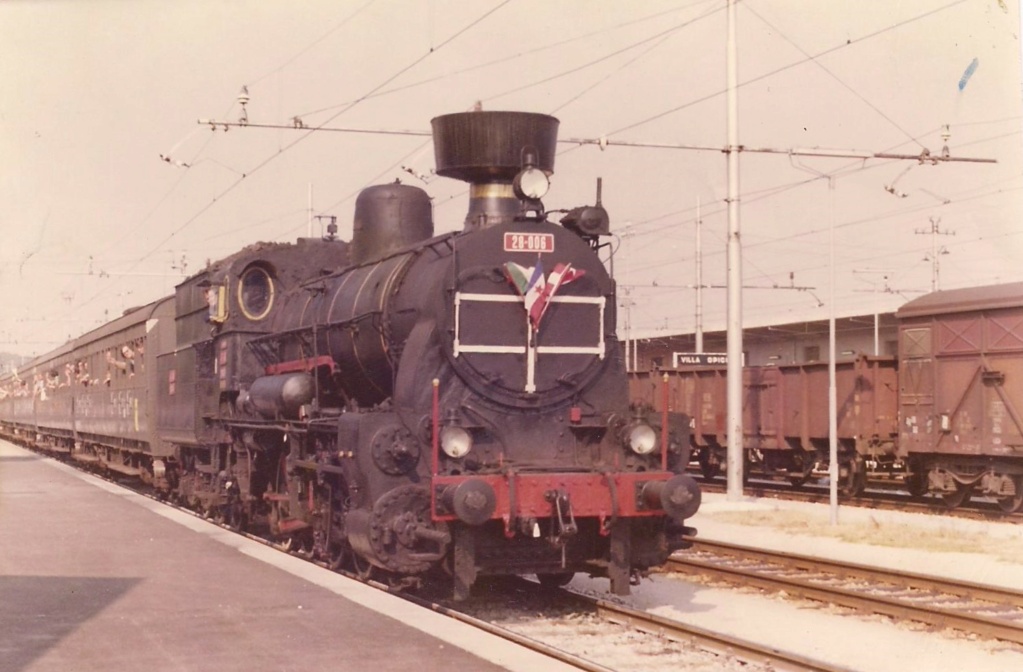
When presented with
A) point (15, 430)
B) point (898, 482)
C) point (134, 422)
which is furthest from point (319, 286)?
point (15, 430)

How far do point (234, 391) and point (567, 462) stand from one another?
6.60 metres

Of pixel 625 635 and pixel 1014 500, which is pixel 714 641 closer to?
pixel 625 635

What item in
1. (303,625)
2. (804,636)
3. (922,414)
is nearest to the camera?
(303,625)

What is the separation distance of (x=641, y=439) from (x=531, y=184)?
A: 258cm

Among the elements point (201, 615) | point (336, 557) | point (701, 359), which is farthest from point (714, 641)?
point (701, 359)

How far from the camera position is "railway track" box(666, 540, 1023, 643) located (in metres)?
10.6

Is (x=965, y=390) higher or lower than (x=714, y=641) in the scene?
higher

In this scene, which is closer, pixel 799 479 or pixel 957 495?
pixel 957 495

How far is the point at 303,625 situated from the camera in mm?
9445

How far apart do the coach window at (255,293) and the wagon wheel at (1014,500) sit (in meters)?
12.9

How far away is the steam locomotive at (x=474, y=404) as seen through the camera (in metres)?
10.6

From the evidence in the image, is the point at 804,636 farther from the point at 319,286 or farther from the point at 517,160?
the point at 319,286

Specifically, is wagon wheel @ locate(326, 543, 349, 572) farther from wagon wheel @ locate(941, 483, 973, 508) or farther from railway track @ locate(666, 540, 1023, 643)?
wagon wheel @ locate(941, 483, 973, 508)

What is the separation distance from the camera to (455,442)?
1066 cm
